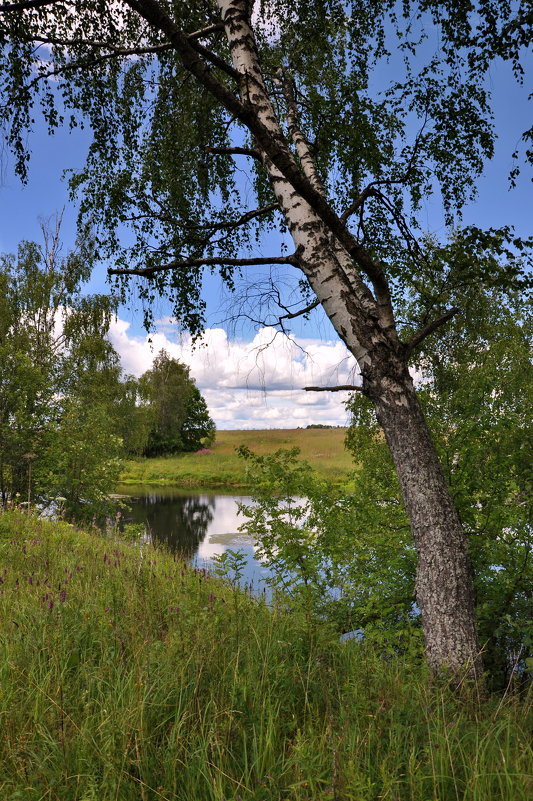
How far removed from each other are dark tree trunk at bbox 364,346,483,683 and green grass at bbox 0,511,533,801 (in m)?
0.31

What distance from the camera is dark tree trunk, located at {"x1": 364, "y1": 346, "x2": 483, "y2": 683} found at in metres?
3.16

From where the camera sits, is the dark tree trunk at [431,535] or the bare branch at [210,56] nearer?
the dark tree trunk at [431,535]

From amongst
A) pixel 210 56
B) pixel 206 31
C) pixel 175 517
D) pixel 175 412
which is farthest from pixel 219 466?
pixel 210 56

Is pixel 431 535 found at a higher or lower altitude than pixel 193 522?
higher

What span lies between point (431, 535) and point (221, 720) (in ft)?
5.62

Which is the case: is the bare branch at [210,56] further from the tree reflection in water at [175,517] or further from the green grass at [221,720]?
the tree reflection in water at [175,517]

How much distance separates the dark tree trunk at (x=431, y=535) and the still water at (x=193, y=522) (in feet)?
19.0

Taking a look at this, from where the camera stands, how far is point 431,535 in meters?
3.27

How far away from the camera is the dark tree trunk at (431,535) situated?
124 inches

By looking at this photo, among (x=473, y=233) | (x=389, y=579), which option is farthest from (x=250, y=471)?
(x=473, y=233)

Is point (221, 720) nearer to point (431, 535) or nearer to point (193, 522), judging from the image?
point (431, 535)

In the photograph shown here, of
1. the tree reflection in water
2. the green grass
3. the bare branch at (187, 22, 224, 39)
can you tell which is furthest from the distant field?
the green grass

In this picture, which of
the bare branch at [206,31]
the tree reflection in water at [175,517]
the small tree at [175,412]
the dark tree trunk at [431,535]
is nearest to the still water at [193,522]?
the tree reflection in water at [175,517]

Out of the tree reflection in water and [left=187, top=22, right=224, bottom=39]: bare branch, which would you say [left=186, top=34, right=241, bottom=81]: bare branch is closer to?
[left=187, top=22, right=224, bottom=39]: bare branch
